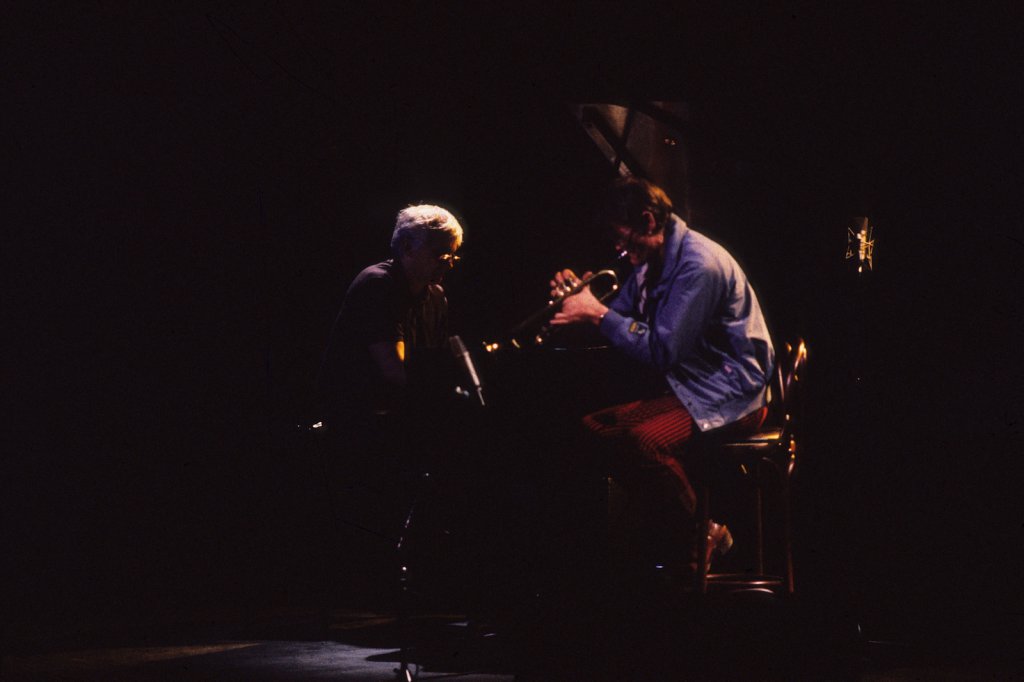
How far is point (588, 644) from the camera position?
285 cm

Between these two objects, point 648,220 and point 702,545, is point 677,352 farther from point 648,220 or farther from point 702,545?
point 702,545

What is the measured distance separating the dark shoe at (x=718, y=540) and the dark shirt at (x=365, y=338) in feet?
4.01

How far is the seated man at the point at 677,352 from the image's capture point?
388 cm

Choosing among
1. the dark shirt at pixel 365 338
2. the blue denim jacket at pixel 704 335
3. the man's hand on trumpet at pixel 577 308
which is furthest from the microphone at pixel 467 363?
the blue denim jacket at pixel 704 335

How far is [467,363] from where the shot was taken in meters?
3.59

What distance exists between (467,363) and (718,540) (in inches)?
48.9

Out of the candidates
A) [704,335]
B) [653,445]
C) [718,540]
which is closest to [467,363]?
[653,445]

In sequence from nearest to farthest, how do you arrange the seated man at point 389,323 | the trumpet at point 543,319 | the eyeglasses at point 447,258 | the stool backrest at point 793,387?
the stool backrest at point 793,387, the trumpet at point 543,319, the seated man at point 389,323, the eyeglasses at point 447,258

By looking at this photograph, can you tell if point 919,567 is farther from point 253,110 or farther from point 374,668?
point 253,110

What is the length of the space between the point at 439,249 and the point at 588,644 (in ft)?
6.11

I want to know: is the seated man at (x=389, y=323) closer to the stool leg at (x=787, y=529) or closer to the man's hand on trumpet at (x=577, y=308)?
the man's hand on trumpet at (x=577, y=308)

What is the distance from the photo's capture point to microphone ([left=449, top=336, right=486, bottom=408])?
11.6ft

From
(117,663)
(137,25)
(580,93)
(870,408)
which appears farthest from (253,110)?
(870,408)

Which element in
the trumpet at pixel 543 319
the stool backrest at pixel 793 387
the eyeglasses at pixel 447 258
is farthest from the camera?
the eyeglasses at pixel 447 258
